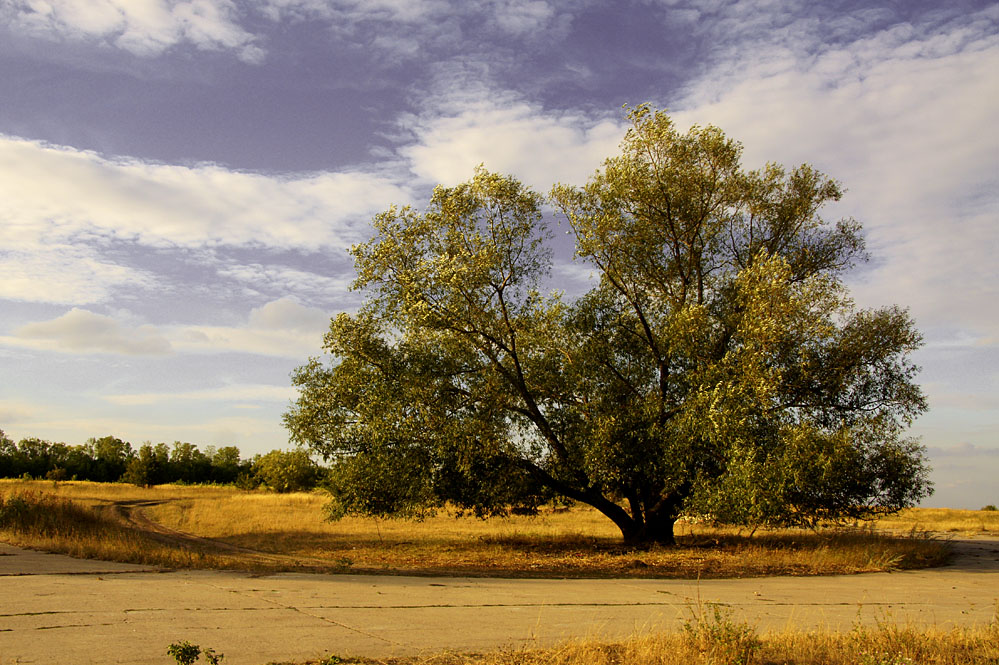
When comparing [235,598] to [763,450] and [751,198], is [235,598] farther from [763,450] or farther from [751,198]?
[751,198]

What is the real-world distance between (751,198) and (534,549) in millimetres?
13084

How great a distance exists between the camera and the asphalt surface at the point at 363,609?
785 cm

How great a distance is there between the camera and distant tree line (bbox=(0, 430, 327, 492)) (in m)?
88.7

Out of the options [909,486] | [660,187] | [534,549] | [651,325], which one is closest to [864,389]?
[909,486]

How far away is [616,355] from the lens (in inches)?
906

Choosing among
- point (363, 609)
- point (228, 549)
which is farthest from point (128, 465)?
point (363, 609)

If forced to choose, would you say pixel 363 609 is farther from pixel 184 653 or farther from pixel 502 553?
pixel 502 553

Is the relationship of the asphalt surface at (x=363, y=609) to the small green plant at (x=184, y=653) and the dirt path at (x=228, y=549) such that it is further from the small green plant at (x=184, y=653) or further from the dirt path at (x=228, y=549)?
the dirt path at (x=228, y=549)

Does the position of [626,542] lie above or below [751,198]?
below

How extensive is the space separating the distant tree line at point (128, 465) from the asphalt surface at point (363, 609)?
61204mm

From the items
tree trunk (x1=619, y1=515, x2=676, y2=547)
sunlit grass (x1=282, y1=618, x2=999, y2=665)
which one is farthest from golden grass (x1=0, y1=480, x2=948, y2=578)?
sunlit grass (x1=282, y1=618, x2=999, y2=665)

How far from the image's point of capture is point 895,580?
56.1 ft

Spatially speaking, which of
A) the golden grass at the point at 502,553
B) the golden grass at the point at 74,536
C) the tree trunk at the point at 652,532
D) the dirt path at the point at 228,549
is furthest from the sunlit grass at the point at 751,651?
the tree trunk at the point at 652,532

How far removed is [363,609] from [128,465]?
105555mm
